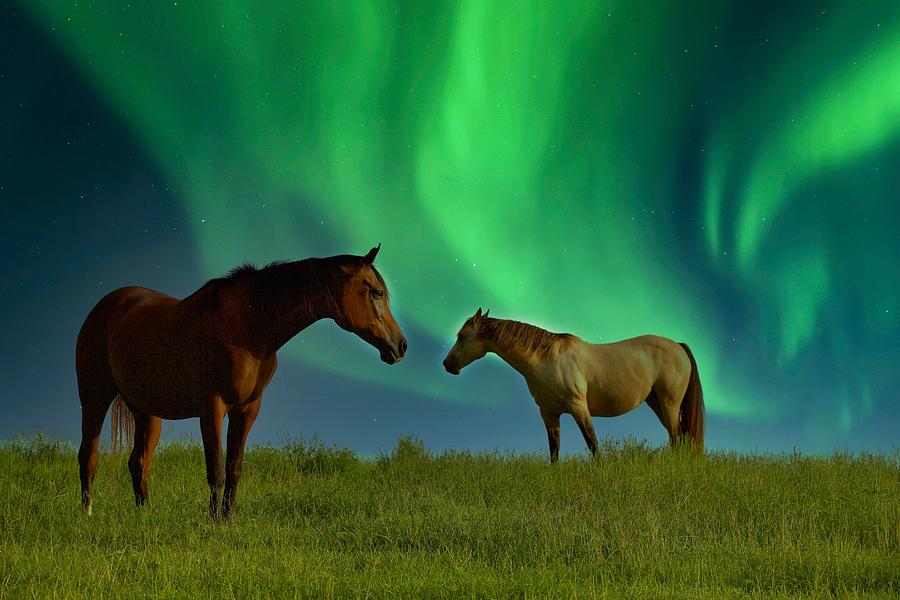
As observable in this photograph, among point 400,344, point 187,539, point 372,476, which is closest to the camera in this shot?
point 187,539

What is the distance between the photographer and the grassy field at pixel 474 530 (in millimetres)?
5328

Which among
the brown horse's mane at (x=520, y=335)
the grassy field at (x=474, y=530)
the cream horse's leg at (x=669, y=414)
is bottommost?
the grassy field at (x=474, y=530)

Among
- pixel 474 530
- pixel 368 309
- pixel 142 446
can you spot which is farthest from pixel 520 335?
pixel 142 446

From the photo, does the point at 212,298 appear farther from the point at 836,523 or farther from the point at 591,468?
the point at 836,523

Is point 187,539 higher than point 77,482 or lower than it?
lower

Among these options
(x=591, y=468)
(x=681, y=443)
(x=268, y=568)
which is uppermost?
(x=681, y=443)

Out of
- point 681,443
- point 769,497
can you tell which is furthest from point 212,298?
point 681,443

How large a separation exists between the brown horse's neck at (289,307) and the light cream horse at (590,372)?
18.1 ft

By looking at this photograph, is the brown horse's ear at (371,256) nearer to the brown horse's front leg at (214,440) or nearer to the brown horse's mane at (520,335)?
the brown horse's front leg at (214,440)

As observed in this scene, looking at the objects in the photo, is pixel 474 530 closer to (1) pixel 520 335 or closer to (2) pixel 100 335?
(2) pixel 100 335

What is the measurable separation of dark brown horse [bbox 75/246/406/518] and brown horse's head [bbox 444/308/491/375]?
5.48m

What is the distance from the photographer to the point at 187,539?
21.5ft

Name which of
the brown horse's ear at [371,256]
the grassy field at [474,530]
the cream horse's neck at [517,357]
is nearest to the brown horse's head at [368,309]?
the brown horse's ear at [371,256]

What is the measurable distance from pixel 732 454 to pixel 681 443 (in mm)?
844
